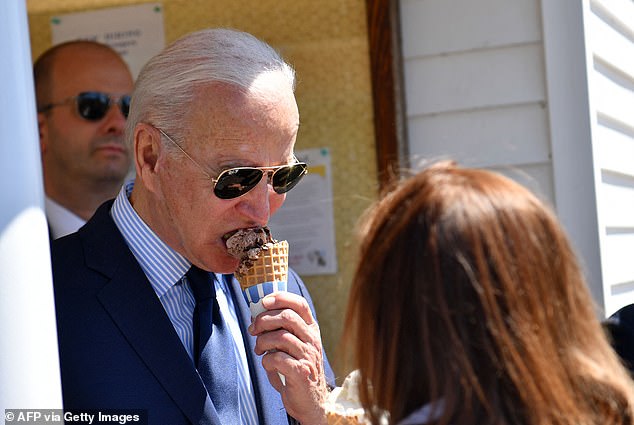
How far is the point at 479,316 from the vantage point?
1.51 metres

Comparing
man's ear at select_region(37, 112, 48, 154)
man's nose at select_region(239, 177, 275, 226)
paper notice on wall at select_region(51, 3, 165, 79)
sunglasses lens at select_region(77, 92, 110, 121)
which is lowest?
man's nose at select_region(239, 177, 275, 226)

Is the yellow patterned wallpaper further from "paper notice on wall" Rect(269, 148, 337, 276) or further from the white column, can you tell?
the white column

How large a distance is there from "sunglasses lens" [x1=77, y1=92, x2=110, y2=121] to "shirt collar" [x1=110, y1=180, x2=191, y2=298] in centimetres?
193

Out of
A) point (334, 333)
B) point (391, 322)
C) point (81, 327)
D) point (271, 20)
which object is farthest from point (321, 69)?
point (391, 322)

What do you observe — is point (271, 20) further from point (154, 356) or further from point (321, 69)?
point (154, 356)

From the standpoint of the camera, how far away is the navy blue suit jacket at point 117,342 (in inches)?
88.7

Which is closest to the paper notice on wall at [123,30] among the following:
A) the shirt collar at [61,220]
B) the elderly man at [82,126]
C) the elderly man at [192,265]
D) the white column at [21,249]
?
the elderly man at [82,126]

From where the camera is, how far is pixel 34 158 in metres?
1.86

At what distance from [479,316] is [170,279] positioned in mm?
1152

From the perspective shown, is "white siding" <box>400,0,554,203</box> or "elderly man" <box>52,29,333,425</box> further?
"white siding" <box>400,0,554,203</box>

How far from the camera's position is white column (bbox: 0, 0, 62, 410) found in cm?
178

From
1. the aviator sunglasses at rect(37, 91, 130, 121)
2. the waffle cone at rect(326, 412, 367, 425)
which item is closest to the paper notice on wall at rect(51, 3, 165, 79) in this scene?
the aviator sunglasses at rect(37, 91, 130, 121)

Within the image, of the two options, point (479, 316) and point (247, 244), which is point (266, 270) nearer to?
point (247, 244)

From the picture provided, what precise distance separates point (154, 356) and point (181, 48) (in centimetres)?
87
